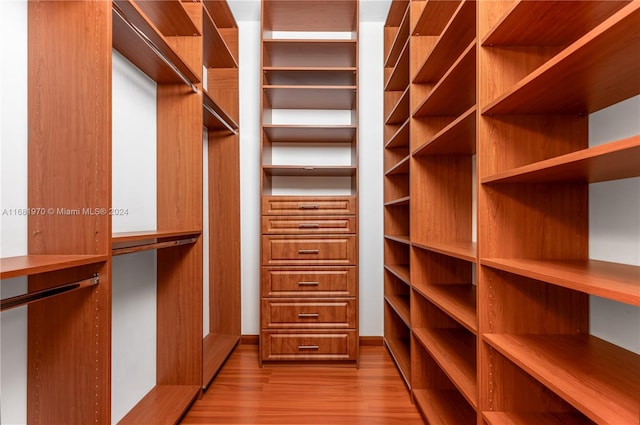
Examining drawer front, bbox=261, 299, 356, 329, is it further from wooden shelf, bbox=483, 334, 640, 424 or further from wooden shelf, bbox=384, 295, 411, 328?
wooden shelf, bbox=483, 334, 640, 424

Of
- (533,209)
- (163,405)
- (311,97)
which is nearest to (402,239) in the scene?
(533,209)

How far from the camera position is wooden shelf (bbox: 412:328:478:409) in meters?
1.34

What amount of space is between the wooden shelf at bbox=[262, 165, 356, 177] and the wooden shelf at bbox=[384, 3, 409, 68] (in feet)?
2.94

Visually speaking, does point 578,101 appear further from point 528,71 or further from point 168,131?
point 168,131

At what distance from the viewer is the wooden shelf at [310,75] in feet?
8.23

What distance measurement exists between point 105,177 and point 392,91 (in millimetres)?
2277

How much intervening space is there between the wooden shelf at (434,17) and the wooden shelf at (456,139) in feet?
2.20

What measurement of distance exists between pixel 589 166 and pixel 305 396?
72.1 inches

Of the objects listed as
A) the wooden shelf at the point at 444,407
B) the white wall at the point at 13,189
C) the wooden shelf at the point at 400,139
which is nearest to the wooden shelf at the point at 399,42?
the wooden shelf at the point at 400,139

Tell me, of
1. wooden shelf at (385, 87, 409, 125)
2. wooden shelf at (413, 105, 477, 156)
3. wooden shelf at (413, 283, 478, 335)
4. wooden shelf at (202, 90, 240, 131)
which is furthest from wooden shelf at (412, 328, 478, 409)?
wooden shelf at (202, 90, 240, 131)

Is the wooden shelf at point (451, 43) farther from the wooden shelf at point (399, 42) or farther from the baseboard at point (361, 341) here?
the baseboard at point (361, 341)

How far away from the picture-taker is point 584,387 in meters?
0.85

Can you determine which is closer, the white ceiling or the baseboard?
the white ceiling

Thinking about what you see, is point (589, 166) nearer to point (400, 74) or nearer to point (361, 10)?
point (400, 74)
